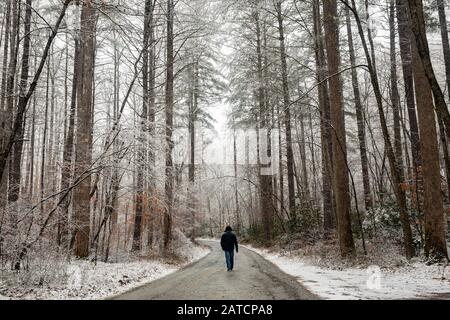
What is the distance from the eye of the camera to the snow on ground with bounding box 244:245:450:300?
6.52 m

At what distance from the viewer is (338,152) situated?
12.3 m

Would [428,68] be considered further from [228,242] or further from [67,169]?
[67,169]

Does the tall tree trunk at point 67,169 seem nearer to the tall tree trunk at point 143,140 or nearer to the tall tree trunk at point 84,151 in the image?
the tall tree trunk at point 84,151

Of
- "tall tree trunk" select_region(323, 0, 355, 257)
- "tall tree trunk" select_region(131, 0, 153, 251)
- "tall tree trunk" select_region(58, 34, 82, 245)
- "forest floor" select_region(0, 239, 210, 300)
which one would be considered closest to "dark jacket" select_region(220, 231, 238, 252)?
"forest floor" select_region(0, 239, 210, 300)

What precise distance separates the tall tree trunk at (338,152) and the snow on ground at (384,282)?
154cm

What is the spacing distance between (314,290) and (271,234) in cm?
1941

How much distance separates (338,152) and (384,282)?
5.20 meters

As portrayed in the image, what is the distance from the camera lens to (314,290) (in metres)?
7.40

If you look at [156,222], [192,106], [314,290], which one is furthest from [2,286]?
[192,106]

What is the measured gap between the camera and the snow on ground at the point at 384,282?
257 inches

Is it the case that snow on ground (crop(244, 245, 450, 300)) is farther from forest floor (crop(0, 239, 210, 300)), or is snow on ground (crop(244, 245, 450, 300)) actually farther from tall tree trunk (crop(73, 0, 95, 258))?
tall tree trunk (crop(73, 0, 95, 258))

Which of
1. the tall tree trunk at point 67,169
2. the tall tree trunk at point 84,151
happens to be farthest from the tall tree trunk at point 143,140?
the tall tree trunk at point 67,169

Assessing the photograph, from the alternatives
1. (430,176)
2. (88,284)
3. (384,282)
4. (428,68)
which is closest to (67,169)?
(88,284)
